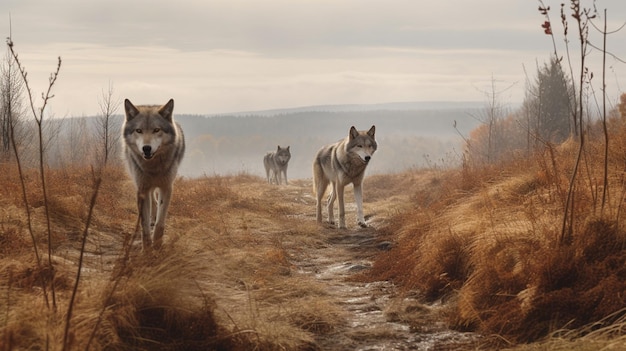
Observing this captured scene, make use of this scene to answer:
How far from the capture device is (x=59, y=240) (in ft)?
24.0

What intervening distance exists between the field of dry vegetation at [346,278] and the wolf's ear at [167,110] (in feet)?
5.90

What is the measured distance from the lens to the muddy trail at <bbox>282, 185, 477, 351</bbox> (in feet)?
16.2

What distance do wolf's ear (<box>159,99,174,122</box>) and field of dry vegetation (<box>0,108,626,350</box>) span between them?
1798 mm

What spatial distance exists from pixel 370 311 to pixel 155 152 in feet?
11.6

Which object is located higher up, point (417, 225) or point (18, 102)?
point (18, 102)

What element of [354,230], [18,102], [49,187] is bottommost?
[354,230]

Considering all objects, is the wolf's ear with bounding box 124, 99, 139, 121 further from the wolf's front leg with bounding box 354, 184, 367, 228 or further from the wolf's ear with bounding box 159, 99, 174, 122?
the wolf's front leg with bounding box 354, 184, 367, 228

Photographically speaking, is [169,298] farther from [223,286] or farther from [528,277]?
[528,277]

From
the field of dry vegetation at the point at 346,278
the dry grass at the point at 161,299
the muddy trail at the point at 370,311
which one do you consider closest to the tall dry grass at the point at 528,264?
the field of dry vegetation at the point at 346,278

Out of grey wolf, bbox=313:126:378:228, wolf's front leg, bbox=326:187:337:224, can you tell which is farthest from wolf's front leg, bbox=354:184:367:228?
wolf's front leg, bbox=326:187:337:224

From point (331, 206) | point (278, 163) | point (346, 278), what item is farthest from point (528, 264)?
point (278, 163)

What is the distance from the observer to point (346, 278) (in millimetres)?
7520

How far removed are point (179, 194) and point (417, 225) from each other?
750 centimetres

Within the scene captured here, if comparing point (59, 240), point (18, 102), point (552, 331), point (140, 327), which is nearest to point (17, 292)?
point (140, 327)
